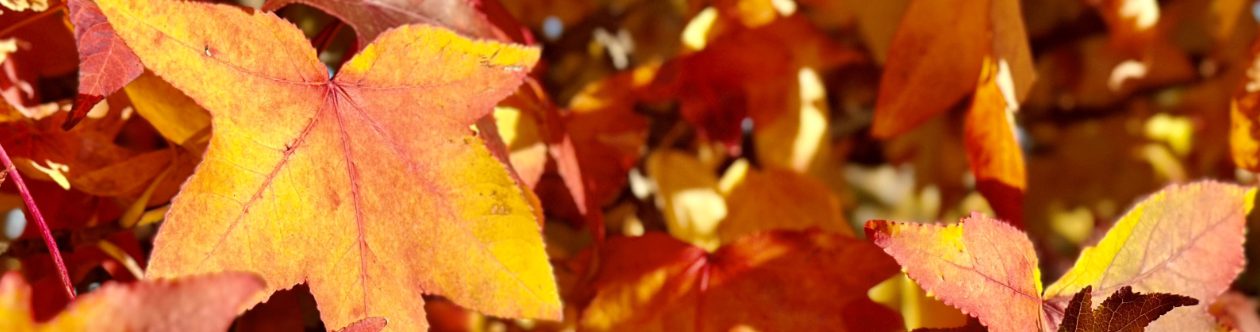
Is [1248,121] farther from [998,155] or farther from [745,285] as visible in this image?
[745,285]

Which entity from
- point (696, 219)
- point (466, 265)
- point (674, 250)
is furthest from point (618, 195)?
point (466, 265)

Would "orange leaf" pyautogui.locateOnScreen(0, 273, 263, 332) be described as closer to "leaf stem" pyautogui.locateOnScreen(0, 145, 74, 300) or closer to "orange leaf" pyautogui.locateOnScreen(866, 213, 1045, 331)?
"leaf stem" pyautogui.locateOnScreen(0, 145, 74, 300)

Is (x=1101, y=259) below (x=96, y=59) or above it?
above

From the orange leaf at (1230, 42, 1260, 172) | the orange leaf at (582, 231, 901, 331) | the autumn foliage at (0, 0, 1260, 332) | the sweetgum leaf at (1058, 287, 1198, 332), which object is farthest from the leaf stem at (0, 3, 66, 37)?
the orange leaf at (1230, 42, 1260, 172)

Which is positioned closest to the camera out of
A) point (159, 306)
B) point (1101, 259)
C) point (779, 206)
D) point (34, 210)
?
point (159, 306)

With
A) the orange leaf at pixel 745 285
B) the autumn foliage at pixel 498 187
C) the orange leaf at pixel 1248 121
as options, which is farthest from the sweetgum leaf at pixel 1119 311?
the orange leaf at pixel 1248 121

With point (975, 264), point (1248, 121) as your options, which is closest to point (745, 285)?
point (975, 264)

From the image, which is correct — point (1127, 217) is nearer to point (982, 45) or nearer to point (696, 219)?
point (982, 45)
